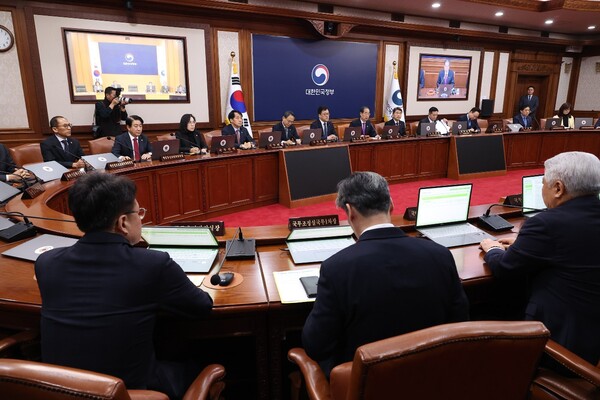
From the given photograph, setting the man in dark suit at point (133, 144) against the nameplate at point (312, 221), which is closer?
the nameplate at point (312, 221)

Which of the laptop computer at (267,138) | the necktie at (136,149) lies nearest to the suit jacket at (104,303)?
the necktie at (136,149)

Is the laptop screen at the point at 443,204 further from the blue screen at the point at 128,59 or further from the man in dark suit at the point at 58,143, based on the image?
the blue screen at the point at 128,59

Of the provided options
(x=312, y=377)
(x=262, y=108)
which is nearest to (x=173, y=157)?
(x=262, y=108)

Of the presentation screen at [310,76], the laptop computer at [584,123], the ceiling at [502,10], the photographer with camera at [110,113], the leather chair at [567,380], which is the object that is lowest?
the leather chair at [567,380]

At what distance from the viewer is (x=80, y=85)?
5.23 m

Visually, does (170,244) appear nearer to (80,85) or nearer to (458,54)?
(80,85)

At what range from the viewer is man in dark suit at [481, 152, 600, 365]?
138cm

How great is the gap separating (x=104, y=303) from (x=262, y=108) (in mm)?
5917

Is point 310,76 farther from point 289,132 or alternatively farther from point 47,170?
point 47,170

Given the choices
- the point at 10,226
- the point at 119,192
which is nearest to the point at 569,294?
the point at 119,192

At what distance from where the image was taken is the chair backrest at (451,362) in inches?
30.1

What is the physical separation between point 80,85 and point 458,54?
7.29 meters

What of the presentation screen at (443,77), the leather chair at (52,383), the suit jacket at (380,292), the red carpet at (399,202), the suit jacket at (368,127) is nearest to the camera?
the leather chair at (52,383)

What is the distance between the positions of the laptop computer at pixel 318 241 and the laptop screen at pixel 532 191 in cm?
122
